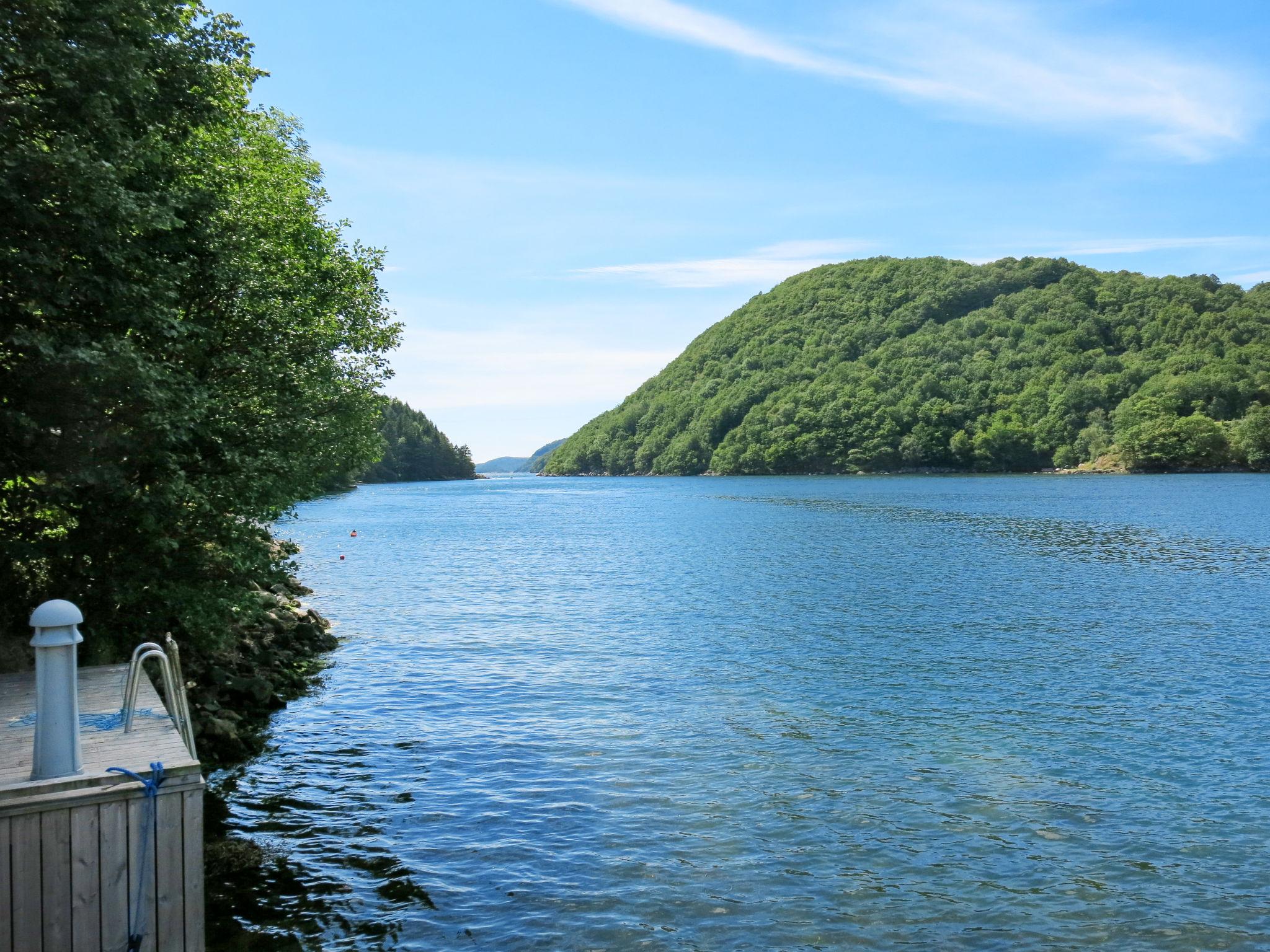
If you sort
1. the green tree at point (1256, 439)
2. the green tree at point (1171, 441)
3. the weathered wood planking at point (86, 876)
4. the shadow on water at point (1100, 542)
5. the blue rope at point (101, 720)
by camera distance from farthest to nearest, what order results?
1. the green tree at point (1171, 441)
2. the green tree at point (1256, 439)
3. the shadow on water at point (1100, 542)
4. the blue rope at point (101, 720)
5. the weathered wood planking at point (86, 876)

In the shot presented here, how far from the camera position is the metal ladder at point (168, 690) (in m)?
9.59

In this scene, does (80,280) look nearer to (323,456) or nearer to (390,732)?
(323,456)

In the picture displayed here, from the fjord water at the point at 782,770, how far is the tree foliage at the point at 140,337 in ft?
14.3

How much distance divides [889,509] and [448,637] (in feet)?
224

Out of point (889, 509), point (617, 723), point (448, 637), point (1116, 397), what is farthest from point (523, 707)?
point (1116, 397)

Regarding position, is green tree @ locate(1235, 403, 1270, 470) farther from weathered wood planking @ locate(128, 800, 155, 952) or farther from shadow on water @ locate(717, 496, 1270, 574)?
weathered wood planking @ locate(128, 800, 155, 952)

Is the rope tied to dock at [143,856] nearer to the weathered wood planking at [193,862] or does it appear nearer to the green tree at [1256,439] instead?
the weathered wood planking at [193,862]

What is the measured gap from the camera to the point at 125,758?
866 centimetres

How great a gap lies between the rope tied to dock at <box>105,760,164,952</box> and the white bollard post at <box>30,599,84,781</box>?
0.44m

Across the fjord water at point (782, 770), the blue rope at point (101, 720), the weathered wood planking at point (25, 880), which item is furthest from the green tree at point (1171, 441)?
the weathered wood planking at point (25, 880)

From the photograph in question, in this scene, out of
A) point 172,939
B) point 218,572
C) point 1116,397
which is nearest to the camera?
point 172,939

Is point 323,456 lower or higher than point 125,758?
higher

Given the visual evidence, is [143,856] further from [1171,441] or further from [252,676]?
[1171,441]

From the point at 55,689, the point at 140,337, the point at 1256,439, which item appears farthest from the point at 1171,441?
the point at 55,689
